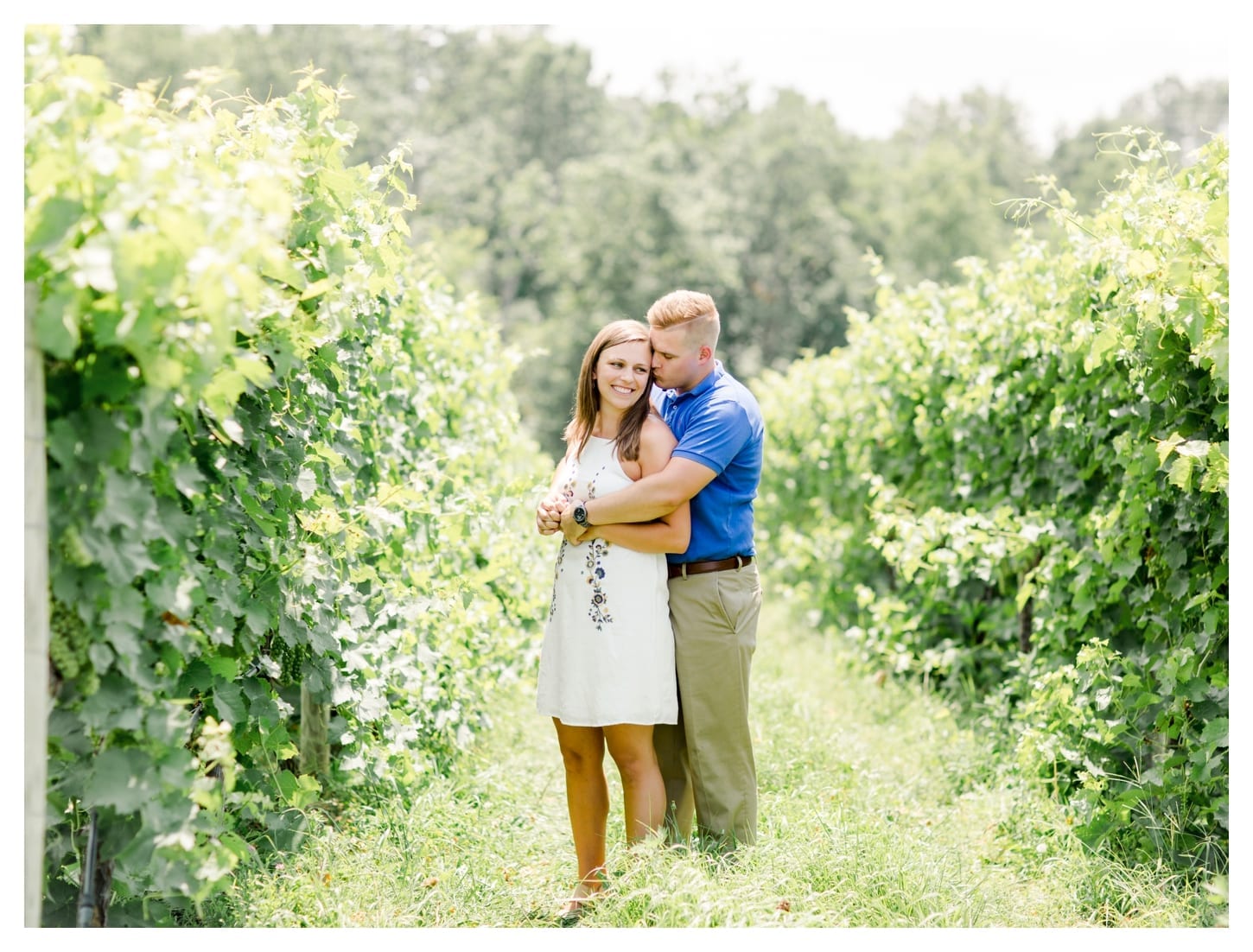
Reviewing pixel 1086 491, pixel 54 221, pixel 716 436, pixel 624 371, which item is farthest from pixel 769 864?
pixel 54 221

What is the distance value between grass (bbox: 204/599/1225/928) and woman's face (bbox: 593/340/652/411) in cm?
147

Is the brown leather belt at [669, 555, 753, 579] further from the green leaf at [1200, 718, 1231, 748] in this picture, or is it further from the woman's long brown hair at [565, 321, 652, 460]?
the green leaf at [1200, 718, 1231, 748]

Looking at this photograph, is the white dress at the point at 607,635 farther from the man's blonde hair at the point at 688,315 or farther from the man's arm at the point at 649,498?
the man's blonde hair at the point at 688,315

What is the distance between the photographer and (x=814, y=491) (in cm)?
1038

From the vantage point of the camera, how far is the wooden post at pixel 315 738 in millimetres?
4406

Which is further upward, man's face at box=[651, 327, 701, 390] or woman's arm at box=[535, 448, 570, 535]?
man's face at box=[651, 327, 701, 390]

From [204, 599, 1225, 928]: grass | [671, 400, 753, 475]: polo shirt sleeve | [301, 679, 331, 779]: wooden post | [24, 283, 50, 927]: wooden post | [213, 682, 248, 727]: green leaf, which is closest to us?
[24, 283, 50, 927]: wooden post

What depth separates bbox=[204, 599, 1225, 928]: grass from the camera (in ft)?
11.6

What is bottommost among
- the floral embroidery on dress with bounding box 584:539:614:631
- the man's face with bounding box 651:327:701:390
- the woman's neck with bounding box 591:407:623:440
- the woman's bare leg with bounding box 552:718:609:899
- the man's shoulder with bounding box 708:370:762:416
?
the woman's bare leg with bounding box 552:718:609:899

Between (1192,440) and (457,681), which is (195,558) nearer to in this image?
(457,681)

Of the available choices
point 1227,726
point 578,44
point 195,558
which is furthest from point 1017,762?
point 578,44

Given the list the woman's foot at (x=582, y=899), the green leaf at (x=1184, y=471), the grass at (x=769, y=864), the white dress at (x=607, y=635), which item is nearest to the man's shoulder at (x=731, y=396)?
the white dress at (x=607, y=635)

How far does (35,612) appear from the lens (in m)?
2.40

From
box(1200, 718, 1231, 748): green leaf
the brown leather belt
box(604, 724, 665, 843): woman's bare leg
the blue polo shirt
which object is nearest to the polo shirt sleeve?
the blue polo shirt
